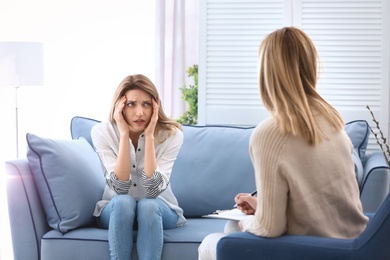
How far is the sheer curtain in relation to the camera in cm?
521

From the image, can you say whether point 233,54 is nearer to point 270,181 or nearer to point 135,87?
point 135,87

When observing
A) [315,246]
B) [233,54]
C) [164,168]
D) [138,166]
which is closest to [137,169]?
[138,166]

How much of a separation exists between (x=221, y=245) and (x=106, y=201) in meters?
1.28

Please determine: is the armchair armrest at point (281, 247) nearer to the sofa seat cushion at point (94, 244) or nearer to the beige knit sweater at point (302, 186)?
the beige knit sweater at point (302, 186)

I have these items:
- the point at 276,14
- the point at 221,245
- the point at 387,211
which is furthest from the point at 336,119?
the point at 276,14

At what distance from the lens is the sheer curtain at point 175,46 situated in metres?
5.21

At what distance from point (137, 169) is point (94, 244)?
40 cm

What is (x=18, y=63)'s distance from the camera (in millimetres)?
4039

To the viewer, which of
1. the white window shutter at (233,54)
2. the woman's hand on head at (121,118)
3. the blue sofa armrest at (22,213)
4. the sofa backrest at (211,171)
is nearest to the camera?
the blue sofa armrest at (22,213)

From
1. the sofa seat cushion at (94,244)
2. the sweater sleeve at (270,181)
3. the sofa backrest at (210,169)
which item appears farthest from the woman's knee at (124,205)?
the sweater sleeve at (270,181)

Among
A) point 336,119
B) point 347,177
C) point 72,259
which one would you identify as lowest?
point 72,259

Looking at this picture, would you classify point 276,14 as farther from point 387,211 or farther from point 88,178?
point 387,211

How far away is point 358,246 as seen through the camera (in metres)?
1.95

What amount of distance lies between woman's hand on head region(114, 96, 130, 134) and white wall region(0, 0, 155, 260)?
205 cm
